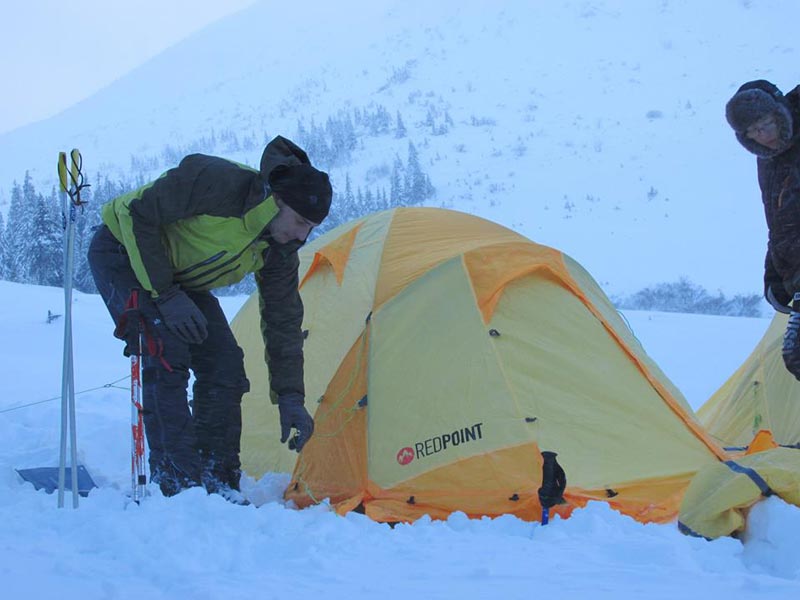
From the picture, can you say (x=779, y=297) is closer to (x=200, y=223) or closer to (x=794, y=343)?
(x=794, y=343)

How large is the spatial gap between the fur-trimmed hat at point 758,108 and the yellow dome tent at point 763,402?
2319mm

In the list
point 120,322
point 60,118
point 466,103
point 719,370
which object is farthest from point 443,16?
point 120,322

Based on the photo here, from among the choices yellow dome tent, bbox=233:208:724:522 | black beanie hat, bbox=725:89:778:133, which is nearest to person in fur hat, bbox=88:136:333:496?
yellow dome tent, bbox=233:208:724:522

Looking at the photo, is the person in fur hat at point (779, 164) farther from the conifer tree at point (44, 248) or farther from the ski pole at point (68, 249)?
the conifer tree at point (44, 248)

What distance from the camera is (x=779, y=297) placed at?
358 cm

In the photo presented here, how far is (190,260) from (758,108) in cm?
248

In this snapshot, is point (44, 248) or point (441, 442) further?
point (44, 248)

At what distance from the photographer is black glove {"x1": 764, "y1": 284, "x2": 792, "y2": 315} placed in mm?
3566

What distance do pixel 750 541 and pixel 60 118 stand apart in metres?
109

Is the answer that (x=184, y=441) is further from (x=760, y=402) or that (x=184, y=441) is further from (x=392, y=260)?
(x=760, y=402)

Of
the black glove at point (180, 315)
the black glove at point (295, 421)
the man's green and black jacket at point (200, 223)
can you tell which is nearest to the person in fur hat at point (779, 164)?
the man's green and black jacket at point (200, 223)

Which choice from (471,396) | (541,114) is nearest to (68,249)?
(471,396)

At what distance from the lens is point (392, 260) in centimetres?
436

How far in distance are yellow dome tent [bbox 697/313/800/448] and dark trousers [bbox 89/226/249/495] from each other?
3392 mm
